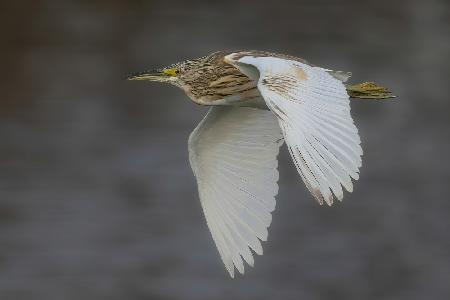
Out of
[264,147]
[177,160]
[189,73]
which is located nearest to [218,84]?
[189,73]

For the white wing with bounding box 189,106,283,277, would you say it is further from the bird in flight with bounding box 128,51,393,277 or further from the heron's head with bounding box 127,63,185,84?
the heron's head with bounding box 127,63,185,84

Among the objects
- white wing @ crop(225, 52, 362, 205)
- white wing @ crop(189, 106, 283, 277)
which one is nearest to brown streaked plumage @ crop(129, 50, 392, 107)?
white wing @ crop(189, 106, 283, 277)

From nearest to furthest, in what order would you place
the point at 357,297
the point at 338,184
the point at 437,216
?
1. the point at 338,184
2. the point at 357,297
3. the point at 437,216

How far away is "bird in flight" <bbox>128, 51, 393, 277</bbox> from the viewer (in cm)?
464

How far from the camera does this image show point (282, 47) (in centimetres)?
960

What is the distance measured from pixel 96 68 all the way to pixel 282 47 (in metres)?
1.08

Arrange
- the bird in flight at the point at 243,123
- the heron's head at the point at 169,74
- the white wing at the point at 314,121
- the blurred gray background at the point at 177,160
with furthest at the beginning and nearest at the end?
the blurred gray background at the point at 177,160 → the heron's head at the point at 169,74 → the bird in flight at the point at 243,123 → the white wing at the point at 314,121

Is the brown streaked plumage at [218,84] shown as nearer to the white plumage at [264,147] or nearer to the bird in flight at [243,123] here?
the bird in flight at [243,123]

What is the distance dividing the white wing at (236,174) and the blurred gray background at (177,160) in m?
2.12

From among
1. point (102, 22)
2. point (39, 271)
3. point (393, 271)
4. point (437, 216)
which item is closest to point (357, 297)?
point (393, 271)

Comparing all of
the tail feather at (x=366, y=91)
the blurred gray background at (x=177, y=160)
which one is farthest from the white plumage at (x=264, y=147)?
the blurred gray background at (x=177, y=160)

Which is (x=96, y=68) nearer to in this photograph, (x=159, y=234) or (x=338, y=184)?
(x=159, y=234)

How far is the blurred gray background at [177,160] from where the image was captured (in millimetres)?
7715

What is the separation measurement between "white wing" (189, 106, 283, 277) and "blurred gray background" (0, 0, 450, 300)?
2120 mm
